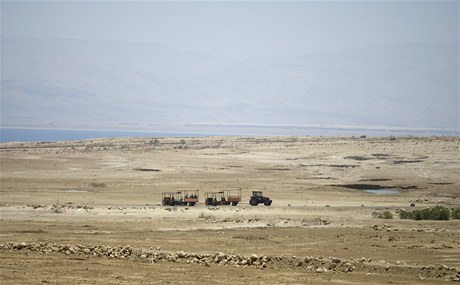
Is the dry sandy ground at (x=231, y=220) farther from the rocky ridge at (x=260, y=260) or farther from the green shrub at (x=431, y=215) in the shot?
the green shrub at (x=431, y=215)

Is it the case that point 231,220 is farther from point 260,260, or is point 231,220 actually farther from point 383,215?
point 260,260

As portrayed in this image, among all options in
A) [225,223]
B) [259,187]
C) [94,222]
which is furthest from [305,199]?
[94,222]

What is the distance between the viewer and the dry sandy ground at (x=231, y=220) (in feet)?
76.4

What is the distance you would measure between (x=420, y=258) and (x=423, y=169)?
41303 millimetres

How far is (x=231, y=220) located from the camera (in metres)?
38.5

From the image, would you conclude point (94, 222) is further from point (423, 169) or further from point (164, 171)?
point (423, 169)

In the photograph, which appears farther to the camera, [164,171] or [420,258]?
[164,171]

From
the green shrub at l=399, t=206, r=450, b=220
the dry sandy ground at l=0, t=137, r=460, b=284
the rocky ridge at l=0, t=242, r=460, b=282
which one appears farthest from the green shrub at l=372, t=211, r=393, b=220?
the rocky ridge at l=0, t=242, r=460, b=282

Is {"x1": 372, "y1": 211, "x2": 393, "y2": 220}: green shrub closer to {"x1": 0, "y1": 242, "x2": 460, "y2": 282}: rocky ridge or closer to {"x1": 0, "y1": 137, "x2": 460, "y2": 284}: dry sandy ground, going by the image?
{"x1": 0, "y1": 137, "x2": 460, "y2": 284}: dry sandy ground

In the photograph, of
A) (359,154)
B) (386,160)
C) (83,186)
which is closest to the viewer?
(83,186)

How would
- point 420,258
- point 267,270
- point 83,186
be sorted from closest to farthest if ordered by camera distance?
point 267,270, point 420,258, point 83,186

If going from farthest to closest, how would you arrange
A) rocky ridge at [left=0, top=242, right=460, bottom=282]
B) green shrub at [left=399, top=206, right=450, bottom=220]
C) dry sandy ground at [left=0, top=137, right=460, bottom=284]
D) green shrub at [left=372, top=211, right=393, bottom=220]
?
green shrub at [left=372, top=211, right=393, bottom=220] → green shrub at [left=399, top=206, right=450, bottom=220] → rocky ridge at [left=0, top=242, right=460, bottom=282] → dry sandy ground at [left=0, top=137, right=460, bottom=284]

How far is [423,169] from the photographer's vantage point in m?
66.4

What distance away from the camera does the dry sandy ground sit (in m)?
23.3
